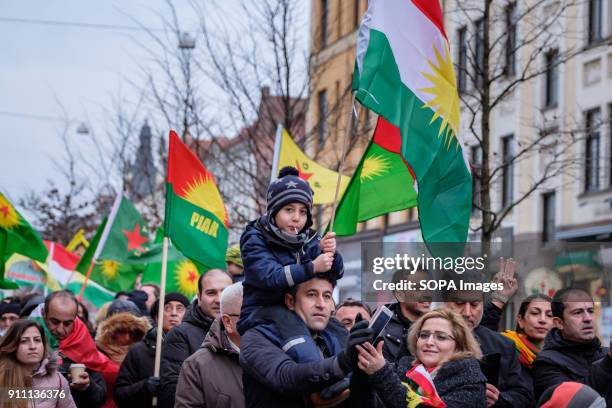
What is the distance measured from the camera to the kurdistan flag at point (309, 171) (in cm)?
1280

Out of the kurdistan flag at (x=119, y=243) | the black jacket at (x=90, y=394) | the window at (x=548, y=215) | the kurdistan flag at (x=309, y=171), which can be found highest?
the window at (x=548, y=215)

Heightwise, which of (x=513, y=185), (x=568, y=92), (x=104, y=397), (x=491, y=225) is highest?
(x=568, y=92)

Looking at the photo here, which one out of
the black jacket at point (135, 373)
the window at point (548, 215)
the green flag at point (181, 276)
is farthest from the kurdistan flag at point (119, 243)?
the window at point (548, 215)

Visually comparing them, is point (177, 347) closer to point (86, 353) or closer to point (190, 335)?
point (190, 335)

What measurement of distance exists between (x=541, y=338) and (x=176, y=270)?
883cm

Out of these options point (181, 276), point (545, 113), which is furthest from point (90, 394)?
point (545, 113)

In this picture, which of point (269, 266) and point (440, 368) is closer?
point (269, 266)

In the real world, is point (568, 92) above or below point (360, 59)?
above

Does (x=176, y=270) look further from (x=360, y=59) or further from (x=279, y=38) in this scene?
(x=360, y=59)

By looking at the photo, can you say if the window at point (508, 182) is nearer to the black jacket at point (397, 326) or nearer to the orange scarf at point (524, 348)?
the orange scarf at point (524, 348)

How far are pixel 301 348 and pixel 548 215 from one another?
94.5 ft

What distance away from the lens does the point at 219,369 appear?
23.1ft

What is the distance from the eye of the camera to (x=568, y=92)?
105ft

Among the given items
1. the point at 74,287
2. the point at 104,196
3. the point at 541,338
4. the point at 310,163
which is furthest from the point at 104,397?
the point at 104,196
